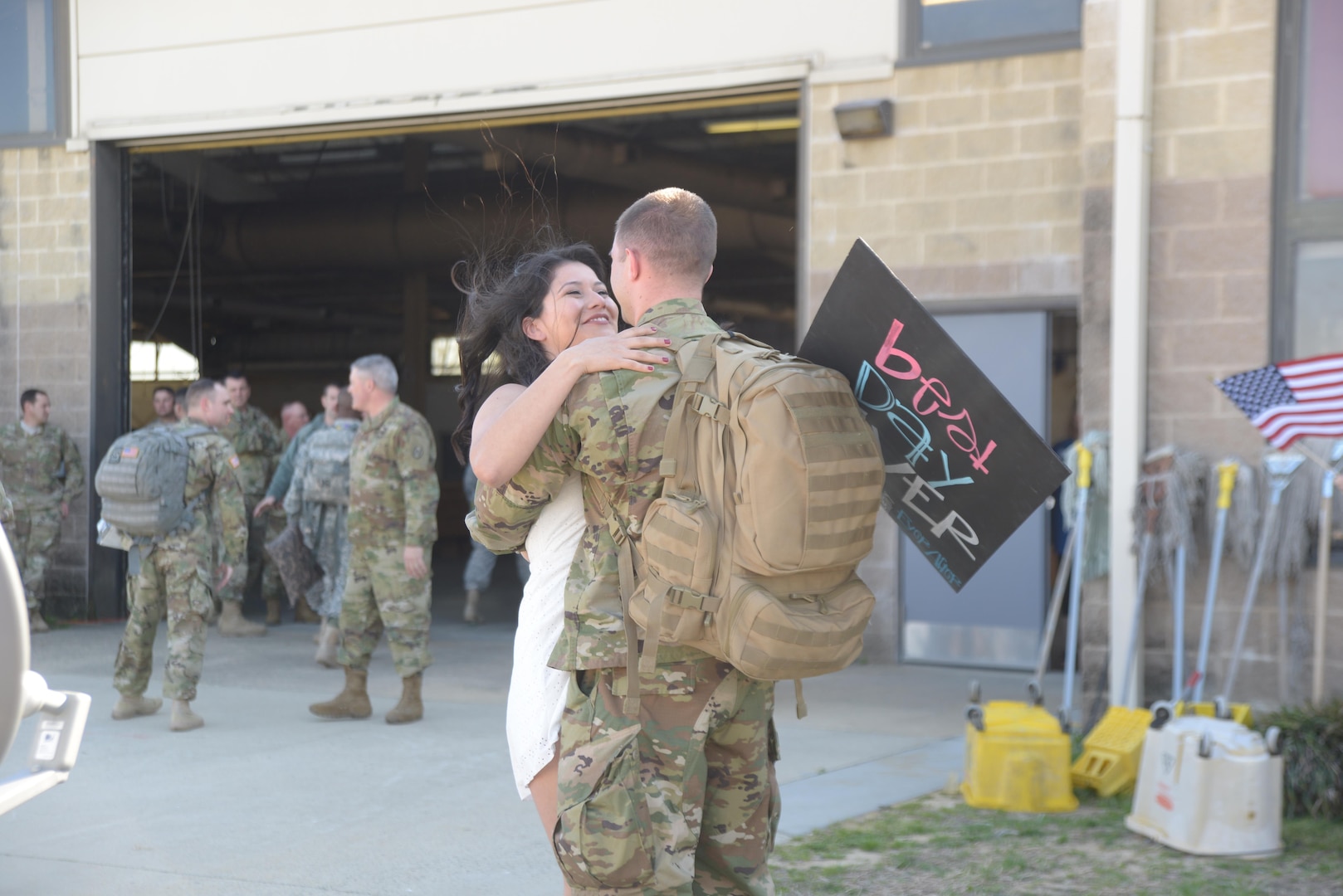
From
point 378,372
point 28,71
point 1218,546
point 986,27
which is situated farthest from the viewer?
point 28,71

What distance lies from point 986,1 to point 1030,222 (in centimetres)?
137

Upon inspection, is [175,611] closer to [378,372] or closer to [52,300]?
[378,372]

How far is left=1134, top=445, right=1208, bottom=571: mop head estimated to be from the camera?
5750 mm

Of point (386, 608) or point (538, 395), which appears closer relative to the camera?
point (538, 395)

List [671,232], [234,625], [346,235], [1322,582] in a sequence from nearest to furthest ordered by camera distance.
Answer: [671,232] → [1322,582] → [234,625] → [346,235]

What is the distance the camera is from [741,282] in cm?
1850

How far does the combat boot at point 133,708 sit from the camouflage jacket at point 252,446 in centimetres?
391

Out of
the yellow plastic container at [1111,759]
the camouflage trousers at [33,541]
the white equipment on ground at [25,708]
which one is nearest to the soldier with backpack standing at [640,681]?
the white equipment on ground at [25,708]

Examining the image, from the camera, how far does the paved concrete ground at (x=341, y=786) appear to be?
13.7ft

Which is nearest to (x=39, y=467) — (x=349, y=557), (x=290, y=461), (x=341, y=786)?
(x=290, y=461)

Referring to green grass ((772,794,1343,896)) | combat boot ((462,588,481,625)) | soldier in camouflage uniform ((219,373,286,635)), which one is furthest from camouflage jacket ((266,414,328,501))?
green grass ((772,794,1343,896))

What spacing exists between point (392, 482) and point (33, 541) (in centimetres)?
490

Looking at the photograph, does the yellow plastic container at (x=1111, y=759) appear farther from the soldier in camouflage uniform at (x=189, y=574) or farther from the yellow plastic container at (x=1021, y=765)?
the soldier in camouflage uniform at (x=189, y=574)

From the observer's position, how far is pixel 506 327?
9.36ft
